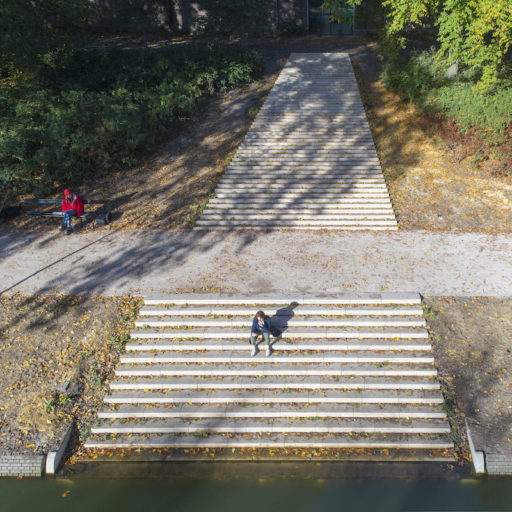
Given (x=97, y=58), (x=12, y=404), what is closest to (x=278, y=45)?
(x=97, y=58)

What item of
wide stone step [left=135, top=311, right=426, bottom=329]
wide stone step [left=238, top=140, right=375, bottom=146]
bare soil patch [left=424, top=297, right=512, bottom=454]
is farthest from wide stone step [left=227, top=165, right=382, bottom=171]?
wide stone step [left=135, top=311, right=426, bottom=329]

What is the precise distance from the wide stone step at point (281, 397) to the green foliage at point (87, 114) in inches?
374

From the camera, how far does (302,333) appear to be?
9414mm

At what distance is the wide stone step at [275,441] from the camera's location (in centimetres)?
772

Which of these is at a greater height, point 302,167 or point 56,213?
point 302,167

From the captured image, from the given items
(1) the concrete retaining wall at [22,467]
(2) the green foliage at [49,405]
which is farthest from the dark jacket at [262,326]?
(1) the concrete retaining wall at [22,467]

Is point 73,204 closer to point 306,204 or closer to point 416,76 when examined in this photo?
point 306,204

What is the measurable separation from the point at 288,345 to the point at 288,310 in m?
0.91

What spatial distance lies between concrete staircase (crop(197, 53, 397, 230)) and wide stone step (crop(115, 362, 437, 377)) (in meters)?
5.12

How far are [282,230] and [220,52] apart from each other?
45.0 feet

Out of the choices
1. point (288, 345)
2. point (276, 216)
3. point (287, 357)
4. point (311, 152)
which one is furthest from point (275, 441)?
point (311, 152)

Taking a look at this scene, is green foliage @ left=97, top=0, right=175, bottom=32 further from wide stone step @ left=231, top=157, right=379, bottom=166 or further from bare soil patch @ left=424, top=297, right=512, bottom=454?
bare soil patch @ left=424, top=297, right=512, bottom=454

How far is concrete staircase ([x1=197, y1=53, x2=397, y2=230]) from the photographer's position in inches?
524

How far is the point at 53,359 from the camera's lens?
9.23 metres
